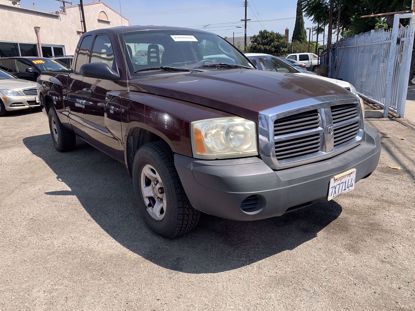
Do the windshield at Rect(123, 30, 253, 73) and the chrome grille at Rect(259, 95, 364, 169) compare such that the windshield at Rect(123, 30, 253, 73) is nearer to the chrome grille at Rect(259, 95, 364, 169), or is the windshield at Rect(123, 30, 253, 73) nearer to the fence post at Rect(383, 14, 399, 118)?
the chrome grille at Rect(259, 95, 364, 169)

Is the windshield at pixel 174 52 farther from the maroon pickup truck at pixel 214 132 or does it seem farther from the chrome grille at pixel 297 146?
the chrome grille at pixel 297 146

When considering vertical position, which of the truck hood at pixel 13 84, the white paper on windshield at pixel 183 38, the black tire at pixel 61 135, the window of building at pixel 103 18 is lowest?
the black tire at pixel 61 135

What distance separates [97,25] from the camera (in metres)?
32.6

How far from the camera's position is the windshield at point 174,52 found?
375 cm

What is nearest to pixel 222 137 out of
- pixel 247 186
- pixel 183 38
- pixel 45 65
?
pixel 247 186

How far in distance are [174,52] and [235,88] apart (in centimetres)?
122

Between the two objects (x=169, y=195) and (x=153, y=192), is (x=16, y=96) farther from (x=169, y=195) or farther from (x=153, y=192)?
(x=169, y=195)

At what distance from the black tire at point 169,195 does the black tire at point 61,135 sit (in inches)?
122

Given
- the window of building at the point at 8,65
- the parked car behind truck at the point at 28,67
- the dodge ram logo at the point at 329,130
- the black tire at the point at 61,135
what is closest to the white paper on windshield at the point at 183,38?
the dodge ram logo at the point at 329,130

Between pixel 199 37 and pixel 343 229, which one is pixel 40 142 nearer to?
pixel 199 37

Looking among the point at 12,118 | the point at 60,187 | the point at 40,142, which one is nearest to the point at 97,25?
the point at 12,118

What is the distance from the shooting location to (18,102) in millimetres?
10227

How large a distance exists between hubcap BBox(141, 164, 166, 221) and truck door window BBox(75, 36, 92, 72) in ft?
7.12

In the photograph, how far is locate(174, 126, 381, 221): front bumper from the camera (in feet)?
8.09
